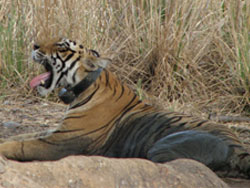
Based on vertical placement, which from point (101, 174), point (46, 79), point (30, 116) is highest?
point (101, 174)

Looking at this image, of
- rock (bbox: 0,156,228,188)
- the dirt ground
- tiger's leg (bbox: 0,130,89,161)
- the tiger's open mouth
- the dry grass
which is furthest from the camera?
the dry grass

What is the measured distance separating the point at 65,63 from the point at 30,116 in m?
1.65

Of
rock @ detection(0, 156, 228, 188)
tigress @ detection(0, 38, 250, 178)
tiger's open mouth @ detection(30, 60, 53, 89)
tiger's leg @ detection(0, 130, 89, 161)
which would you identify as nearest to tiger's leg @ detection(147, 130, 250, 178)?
tigress @ detection(0, 38, 250, 178)

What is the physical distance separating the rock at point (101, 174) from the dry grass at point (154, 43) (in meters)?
3.24

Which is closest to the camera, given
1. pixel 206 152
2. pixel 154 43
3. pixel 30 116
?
pixel 206 152

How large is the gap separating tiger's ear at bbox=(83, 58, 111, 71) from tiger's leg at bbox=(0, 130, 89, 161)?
530mm

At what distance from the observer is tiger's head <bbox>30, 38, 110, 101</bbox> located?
4340 mm

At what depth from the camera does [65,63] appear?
438 cm

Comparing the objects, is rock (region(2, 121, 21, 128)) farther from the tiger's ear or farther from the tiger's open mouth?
the tiger's ear

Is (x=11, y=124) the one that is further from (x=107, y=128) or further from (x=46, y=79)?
(x=107, y=128)

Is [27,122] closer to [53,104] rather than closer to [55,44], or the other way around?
[53,104]

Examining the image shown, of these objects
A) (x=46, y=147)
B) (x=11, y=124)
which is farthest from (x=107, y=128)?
(x=11, y=124)

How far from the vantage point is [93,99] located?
4293 mm

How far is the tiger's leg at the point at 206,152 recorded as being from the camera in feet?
12.4
